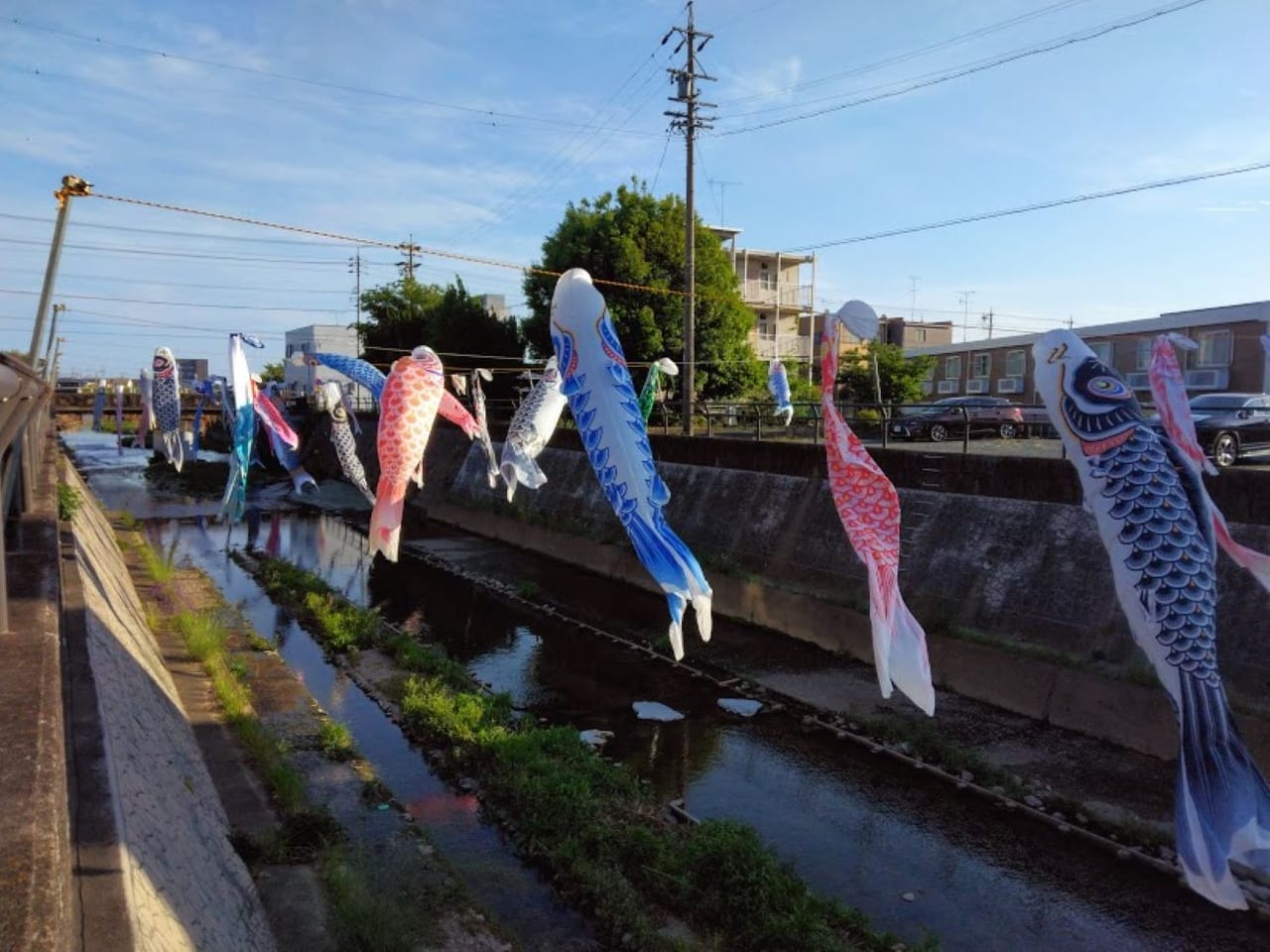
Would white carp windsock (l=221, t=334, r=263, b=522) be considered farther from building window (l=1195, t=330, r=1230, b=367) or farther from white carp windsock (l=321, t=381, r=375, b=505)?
building window (l=1195, t=330, r=1230, b=367)

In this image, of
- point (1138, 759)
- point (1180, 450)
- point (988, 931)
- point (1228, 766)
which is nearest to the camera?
point (1228, 766)

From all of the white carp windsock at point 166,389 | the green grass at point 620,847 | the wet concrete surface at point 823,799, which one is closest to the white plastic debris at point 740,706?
the wet concrete surface at point 823,799

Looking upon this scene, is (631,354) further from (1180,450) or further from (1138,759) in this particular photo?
(1180,450)

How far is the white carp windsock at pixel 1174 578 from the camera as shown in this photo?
584cm

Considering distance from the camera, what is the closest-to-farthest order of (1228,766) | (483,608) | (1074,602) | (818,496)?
(1228,766) → (1074,602) → (818,496) → (483,608)

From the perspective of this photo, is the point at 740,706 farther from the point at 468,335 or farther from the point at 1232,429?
the point at 468,335

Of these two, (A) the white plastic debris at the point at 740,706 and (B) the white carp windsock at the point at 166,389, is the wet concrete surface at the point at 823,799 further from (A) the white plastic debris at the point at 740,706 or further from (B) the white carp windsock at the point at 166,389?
(B) the white carp windsock at the point at 166,389

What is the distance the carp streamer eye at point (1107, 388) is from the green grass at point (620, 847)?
4857mm

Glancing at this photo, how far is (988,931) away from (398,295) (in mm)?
44011

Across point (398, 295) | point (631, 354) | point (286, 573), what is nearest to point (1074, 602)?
point (286, 573)

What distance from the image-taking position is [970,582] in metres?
13.9

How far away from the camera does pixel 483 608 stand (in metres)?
19.2

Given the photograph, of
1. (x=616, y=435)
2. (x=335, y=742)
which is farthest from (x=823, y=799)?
(x=335, y=742)

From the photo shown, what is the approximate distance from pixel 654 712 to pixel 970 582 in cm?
561
